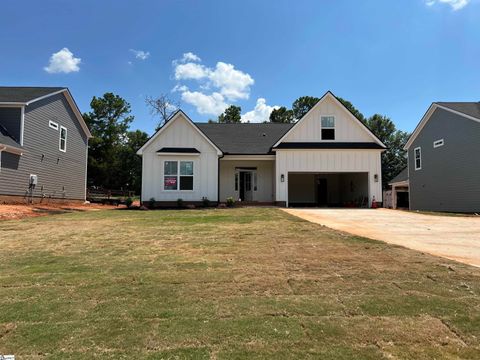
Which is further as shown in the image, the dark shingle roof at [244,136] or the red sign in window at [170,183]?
the dark shingle roof at [244,136]

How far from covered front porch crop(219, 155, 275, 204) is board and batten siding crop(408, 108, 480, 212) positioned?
34.4 ft

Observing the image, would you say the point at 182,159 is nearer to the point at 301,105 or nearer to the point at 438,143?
the point at 438,143

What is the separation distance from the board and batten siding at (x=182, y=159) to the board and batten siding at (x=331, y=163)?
379 centimetres

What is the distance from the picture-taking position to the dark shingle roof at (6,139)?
17978 millimetres

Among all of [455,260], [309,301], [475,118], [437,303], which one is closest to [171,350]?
[309,301]

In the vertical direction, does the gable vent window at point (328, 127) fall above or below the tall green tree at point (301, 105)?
below

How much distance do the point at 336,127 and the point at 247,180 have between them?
632 centimetres

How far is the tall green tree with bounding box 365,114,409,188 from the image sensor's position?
56.8 m

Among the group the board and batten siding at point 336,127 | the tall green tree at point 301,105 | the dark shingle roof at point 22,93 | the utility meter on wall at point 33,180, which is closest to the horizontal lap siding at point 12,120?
the dark shingle roof at point 22,93

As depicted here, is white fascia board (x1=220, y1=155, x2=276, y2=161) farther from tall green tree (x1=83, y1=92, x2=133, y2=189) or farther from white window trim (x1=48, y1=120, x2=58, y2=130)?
tall green tree (x1=83, y1=92, x2=133, y2=189)

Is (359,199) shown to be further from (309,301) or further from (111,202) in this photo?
(309,301)

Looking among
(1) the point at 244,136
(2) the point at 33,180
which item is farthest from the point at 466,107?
(2) the point at 33,180

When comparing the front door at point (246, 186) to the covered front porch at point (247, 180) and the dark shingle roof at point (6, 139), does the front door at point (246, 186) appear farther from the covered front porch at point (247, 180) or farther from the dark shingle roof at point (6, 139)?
the dark shingle roof at point (6, 139)

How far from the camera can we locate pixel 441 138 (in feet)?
72.6
